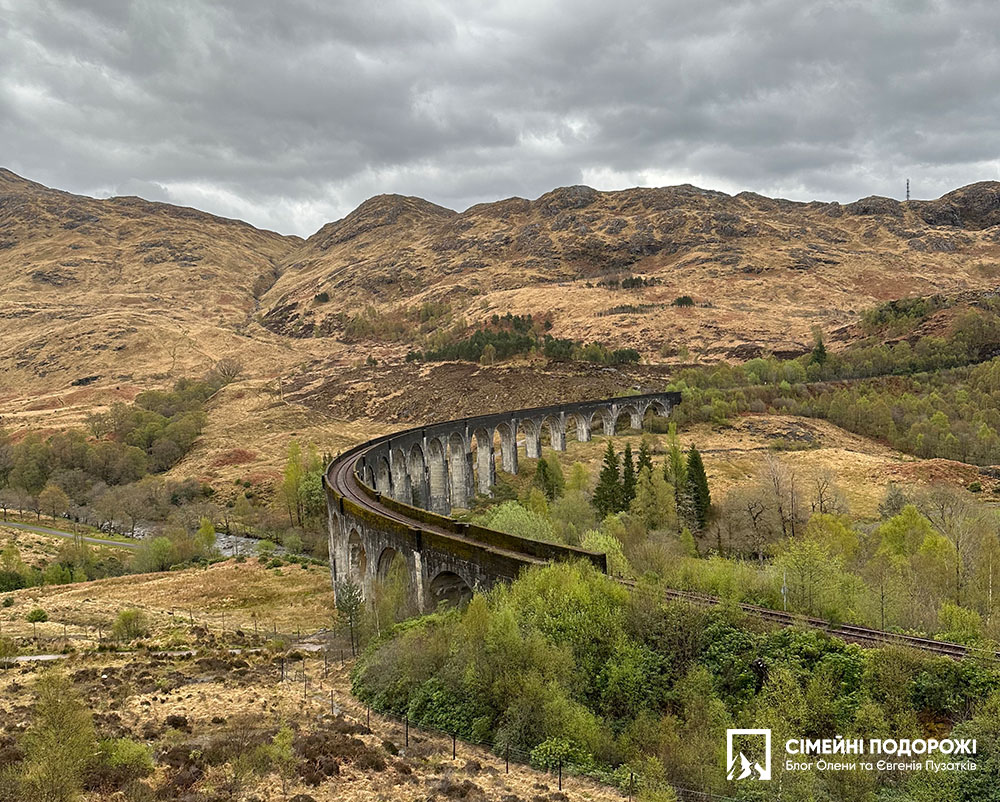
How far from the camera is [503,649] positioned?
20531mm

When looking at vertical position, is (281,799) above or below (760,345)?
below

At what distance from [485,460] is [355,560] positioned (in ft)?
126

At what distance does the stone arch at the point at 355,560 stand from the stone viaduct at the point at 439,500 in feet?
0.23

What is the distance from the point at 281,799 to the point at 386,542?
18.6 meters

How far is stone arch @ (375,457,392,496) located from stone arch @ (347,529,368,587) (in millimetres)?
18437

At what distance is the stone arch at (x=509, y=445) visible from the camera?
82.7 meters

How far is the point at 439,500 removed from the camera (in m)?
71.2

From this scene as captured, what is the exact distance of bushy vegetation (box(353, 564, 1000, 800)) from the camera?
55.1ft

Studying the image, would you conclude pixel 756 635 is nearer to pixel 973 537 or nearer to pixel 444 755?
pixel 444 755

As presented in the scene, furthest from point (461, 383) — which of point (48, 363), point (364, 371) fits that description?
point (48, 363)

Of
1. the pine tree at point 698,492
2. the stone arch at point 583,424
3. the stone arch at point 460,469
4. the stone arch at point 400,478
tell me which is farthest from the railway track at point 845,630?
the stone arch at point 583,424

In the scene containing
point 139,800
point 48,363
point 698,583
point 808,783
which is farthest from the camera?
point 48,363

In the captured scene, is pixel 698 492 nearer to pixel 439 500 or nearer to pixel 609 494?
pixel 609 494

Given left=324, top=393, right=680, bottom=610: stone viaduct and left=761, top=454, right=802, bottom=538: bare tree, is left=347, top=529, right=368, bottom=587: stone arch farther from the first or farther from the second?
left=761, top=454, right=802, bottom=538: bare tree
